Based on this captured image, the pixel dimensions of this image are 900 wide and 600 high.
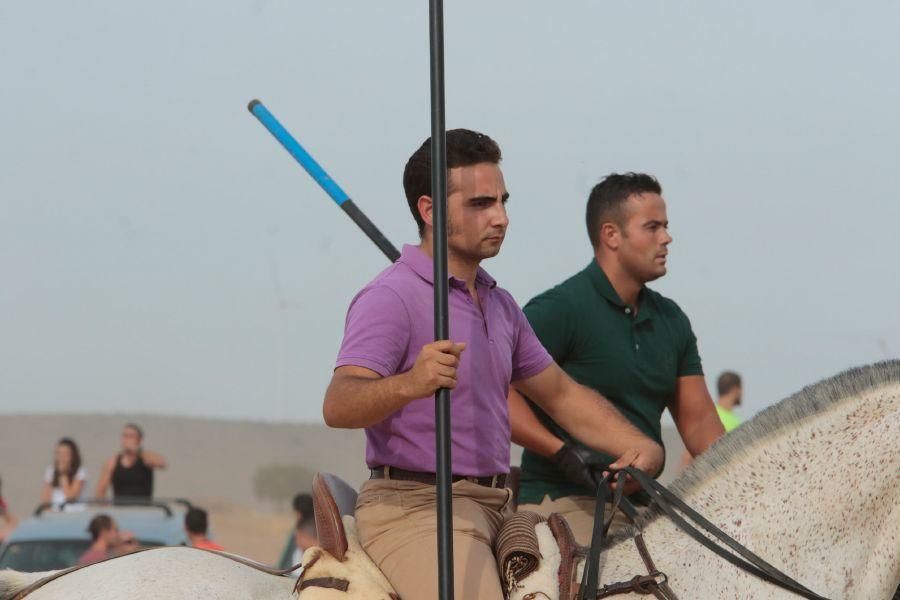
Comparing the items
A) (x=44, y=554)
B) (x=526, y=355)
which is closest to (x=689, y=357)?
(x=526, y=355)

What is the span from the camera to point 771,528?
14.7 feet

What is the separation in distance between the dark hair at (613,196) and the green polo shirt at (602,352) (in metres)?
0.31

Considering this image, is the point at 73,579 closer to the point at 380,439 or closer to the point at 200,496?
the point at 380,439

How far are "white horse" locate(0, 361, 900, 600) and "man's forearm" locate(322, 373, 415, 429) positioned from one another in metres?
0.48

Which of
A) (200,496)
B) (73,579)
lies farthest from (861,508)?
(200,496)

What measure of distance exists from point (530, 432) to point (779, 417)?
1363 mm

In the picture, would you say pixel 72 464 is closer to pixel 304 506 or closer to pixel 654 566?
pixel 304 506

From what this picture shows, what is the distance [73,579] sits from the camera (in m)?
4.75

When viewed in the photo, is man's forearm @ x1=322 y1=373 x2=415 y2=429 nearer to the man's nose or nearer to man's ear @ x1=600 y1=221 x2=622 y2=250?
the man's nose

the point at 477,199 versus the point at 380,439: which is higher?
the point at 477,199

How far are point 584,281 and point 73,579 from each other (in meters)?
2.55

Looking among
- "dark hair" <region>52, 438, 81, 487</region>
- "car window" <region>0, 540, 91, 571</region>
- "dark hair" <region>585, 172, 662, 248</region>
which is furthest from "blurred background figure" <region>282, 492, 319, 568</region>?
"dark hair" <region>585, 172, 662, 248</region>

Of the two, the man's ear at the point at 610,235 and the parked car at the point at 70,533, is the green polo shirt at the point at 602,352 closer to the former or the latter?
the man's ear at the point at 610,235

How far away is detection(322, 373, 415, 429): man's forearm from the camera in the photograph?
432 centimetres
